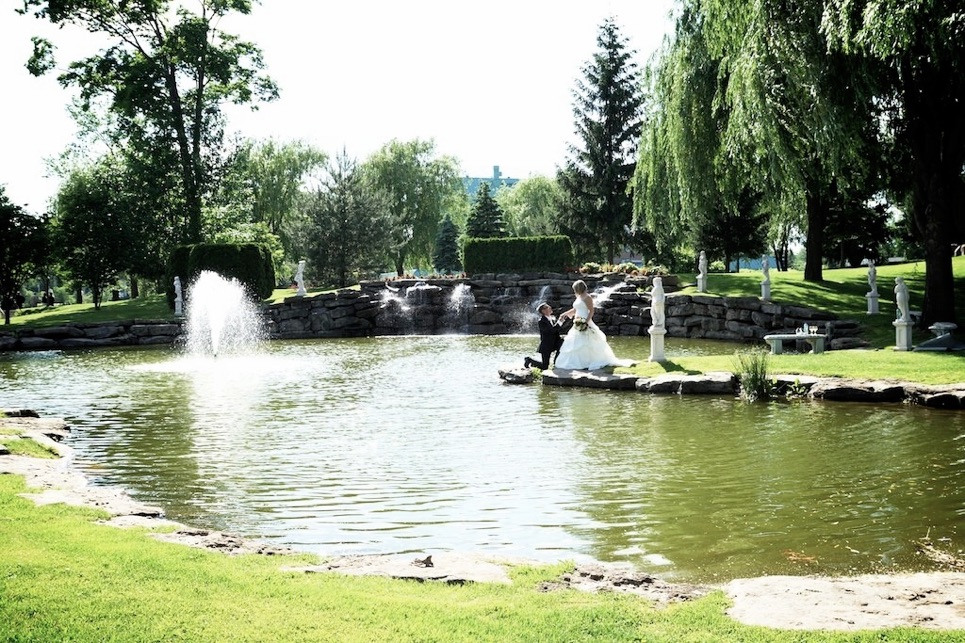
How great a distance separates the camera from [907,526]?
665 centimetres

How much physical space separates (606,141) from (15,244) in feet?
86.0

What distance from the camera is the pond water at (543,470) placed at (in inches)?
256

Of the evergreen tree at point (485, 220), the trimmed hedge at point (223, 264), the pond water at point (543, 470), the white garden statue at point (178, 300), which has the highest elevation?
the evergreen tree at point (485, 220)

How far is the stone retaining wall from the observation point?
1136 inches

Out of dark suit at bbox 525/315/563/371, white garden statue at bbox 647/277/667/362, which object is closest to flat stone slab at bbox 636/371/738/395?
white garden statue at bbox 647/277/667/362

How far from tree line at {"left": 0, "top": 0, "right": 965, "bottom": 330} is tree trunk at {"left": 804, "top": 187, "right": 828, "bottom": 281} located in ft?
0.22

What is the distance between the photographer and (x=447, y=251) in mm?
60312

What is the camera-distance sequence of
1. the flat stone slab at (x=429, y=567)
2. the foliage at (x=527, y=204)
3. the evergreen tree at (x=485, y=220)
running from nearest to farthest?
the flat stone slab at (x=429, y=567) < the evergreen tree at (x=485, y=220) < the foliage at (x=527, y=204)

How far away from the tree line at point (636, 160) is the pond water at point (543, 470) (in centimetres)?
671

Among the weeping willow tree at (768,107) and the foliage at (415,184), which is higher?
the foliage at (415,184)

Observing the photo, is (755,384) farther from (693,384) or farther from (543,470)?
(543,470)

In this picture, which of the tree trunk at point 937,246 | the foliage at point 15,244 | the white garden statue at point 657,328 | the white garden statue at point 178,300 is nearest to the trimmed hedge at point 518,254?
the white garden statue at point 178,300

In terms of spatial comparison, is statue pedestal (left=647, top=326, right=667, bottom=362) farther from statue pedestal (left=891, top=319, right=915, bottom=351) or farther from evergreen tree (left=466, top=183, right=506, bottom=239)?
evergreen tree (left=466, top=183, right=506, bottom=239)

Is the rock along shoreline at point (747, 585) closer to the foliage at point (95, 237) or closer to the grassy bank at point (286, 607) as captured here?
the grassy bank at point (286, 607)
